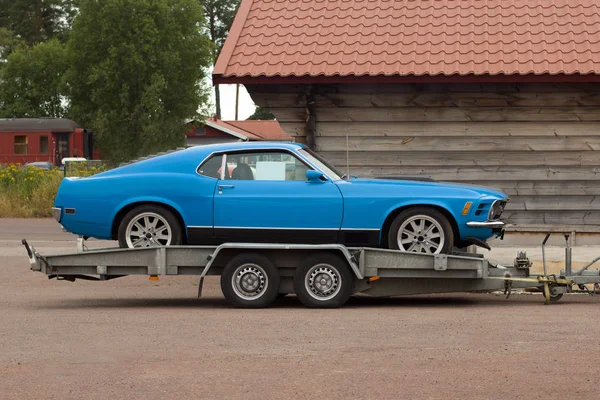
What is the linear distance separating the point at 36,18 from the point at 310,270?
71.7 meters

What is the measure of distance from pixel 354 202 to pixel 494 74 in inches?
173

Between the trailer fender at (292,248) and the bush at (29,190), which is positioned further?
the bush at (29,190)

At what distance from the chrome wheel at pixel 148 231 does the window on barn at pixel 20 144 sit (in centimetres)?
4307

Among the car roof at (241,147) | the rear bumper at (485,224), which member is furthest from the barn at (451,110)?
the rear bumper at (485,224)

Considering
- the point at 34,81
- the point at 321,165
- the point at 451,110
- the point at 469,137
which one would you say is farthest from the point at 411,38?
the point at 34,81

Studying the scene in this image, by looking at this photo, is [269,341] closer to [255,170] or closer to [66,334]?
[66,334]

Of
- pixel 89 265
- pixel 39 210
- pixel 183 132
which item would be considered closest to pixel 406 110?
pixel 89 265

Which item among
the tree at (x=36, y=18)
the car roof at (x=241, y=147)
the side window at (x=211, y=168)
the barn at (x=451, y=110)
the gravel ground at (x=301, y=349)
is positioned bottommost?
the gravel ground at (x=301, y=349)

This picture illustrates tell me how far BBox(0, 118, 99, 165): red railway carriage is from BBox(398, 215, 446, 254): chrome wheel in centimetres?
4298

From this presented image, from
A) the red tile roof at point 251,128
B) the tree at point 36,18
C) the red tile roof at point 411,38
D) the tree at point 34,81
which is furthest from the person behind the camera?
the tree at point 36,18

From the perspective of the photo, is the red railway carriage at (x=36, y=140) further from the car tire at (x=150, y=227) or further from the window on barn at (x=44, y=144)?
the car tire at (x=150, y=227)

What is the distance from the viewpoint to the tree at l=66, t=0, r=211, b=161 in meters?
62.8

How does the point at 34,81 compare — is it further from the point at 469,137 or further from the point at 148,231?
the point at 148,231

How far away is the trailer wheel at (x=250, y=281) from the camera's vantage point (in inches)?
442
